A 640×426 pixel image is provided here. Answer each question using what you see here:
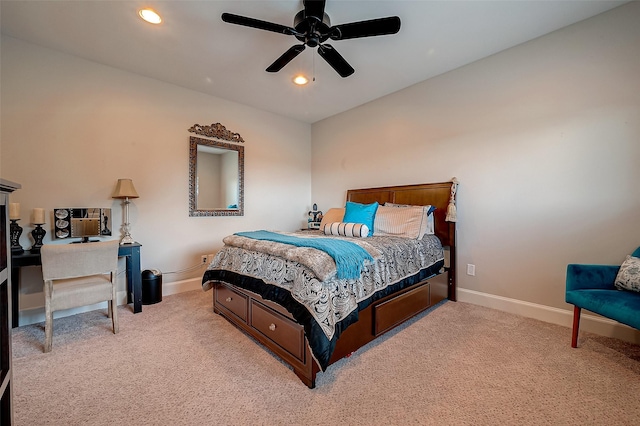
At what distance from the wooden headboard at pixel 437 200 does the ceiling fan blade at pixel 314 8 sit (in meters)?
2.31

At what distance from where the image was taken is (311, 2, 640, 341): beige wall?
2.24 m

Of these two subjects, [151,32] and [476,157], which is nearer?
[151,32]

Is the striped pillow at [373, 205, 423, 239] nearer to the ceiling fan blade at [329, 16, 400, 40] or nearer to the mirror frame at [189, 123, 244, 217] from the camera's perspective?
the ceiling fan blade at [329, 16, 400, 40]

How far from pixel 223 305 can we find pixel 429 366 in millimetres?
1939

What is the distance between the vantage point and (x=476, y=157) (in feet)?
9.97

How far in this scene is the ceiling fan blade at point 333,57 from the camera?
2.18m

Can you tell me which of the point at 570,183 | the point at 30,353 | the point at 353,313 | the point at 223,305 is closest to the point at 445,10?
the point at 570,183

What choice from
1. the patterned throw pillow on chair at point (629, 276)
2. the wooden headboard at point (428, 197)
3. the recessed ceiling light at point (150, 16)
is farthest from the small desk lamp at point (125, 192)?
the patterned throw pillow on chair at point (629, 276)

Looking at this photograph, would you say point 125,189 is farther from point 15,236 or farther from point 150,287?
point 150,287

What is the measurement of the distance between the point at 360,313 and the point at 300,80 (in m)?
2.83

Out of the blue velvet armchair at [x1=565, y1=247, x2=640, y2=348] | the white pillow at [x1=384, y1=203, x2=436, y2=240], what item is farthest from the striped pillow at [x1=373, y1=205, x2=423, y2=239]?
the blue velvet armchair at [x1=565, y1=247, x2=640, y2=348]

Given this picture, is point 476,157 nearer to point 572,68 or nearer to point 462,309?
point 572,68

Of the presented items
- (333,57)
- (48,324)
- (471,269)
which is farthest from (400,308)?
(48,324)

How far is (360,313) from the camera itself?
2.02m
